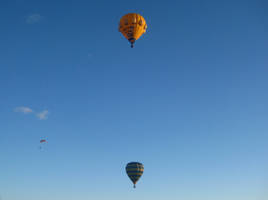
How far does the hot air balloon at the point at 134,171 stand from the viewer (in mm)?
76188

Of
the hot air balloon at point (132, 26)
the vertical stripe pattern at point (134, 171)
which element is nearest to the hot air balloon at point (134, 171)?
the vertical stripe pattern at point (134, 171)

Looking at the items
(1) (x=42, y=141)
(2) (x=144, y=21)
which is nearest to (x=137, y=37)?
(2) (x=144, y=21)

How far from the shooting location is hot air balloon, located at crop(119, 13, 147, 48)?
64.6 meters

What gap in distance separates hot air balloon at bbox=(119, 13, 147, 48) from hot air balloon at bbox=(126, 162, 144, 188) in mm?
30101

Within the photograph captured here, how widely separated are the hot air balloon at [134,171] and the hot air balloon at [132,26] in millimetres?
30101

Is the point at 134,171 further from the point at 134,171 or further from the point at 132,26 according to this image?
the point at 132,26

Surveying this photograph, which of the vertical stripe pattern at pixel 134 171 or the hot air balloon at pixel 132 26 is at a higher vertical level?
the hot air balloon at pixel 132 26

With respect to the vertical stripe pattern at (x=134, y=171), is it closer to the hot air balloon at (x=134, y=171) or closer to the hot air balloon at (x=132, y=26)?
the hot air balloon at (x=134, y=171)

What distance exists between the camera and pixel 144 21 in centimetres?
6675

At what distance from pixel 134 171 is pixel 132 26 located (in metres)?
34.4

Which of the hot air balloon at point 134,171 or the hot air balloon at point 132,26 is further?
the hot air balloon at point 134,171

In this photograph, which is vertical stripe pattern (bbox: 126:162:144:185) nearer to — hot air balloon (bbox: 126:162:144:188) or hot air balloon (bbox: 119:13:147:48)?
hot air balloon (bbox: 126:162:144:188)

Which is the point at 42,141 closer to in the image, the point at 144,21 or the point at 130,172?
the point at 130,172

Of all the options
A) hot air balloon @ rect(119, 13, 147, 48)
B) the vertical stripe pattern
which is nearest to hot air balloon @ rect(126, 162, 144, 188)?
the vertical stripe pattern
